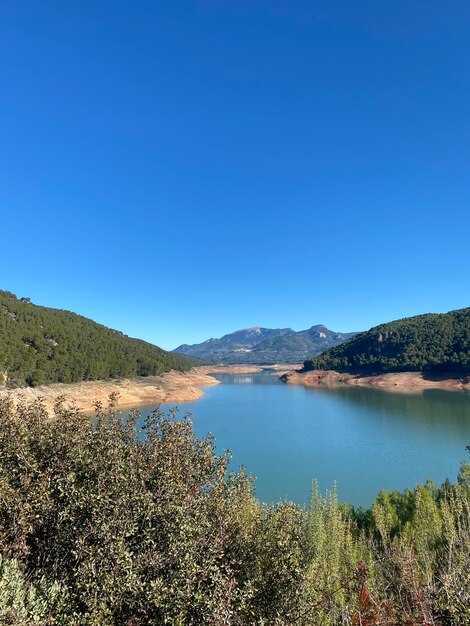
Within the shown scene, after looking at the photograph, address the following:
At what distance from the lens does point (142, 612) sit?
19.8ft

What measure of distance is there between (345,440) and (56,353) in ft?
201

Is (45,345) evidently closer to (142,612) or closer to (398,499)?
(398,499)

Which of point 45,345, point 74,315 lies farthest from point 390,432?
point 74,315

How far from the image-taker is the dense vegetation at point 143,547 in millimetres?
5816

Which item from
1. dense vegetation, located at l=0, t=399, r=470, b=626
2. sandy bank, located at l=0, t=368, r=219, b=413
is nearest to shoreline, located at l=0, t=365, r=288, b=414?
sandy bank, located at l=0, t=368, r=219, b=413

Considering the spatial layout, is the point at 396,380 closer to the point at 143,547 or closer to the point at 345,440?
the point at 345,440

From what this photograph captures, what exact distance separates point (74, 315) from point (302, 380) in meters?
84.9

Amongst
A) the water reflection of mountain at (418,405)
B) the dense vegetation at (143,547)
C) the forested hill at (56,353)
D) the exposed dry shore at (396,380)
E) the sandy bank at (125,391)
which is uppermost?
the forested hill at (56,353)

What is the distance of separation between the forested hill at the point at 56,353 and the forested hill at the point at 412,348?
213 feet

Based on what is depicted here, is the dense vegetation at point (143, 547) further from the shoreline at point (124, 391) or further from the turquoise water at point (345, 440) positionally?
the shoreline at point (124, 391)

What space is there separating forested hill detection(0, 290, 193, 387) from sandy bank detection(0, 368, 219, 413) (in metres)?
2.24

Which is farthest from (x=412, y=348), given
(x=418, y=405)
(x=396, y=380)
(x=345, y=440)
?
(x=345, y=440)

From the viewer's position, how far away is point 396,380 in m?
107

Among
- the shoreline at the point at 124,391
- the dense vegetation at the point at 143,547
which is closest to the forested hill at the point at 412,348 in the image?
the shoreline at the point at 124,391
